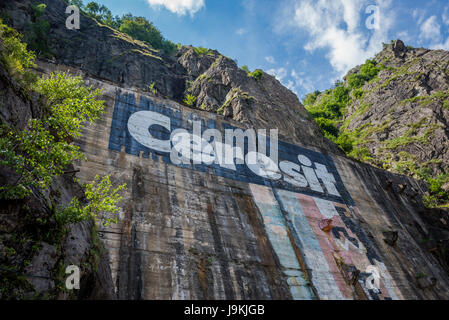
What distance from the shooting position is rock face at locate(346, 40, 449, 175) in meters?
41.6

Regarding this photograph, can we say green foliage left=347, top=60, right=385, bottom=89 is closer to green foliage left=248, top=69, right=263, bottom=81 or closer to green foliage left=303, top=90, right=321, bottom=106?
green foliage left=303, top=90, right=321, bottom=106

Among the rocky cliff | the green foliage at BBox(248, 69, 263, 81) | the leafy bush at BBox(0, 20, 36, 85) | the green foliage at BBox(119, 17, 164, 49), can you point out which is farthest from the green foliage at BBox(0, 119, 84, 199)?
the green foliage at BBox(119, 17, 164, 49)

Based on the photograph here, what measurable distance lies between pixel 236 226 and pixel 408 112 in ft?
141

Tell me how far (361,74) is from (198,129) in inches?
2344

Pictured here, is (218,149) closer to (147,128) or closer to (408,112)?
(147,128)

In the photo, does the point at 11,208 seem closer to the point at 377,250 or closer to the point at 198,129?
the point at 198,129

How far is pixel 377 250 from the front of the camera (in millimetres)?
22531

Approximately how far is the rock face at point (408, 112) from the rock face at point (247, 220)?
984 centimetres

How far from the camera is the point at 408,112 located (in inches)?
1928

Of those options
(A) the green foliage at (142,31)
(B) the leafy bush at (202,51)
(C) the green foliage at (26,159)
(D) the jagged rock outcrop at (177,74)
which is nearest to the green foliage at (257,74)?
(D) the jagged rock outcrop at (177,74)

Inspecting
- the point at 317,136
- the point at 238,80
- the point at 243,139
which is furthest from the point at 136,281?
the point at 238,80

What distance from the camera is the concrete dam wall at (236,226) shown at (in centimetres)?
1426

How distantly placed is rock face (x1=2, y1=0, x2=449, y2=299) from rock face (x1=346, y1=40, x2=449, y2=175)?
984 cm

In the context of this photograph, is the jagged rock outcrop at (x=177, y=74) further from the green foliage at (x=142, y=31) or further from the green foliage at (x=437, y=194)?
the green foliage at (x=142, y=31)
